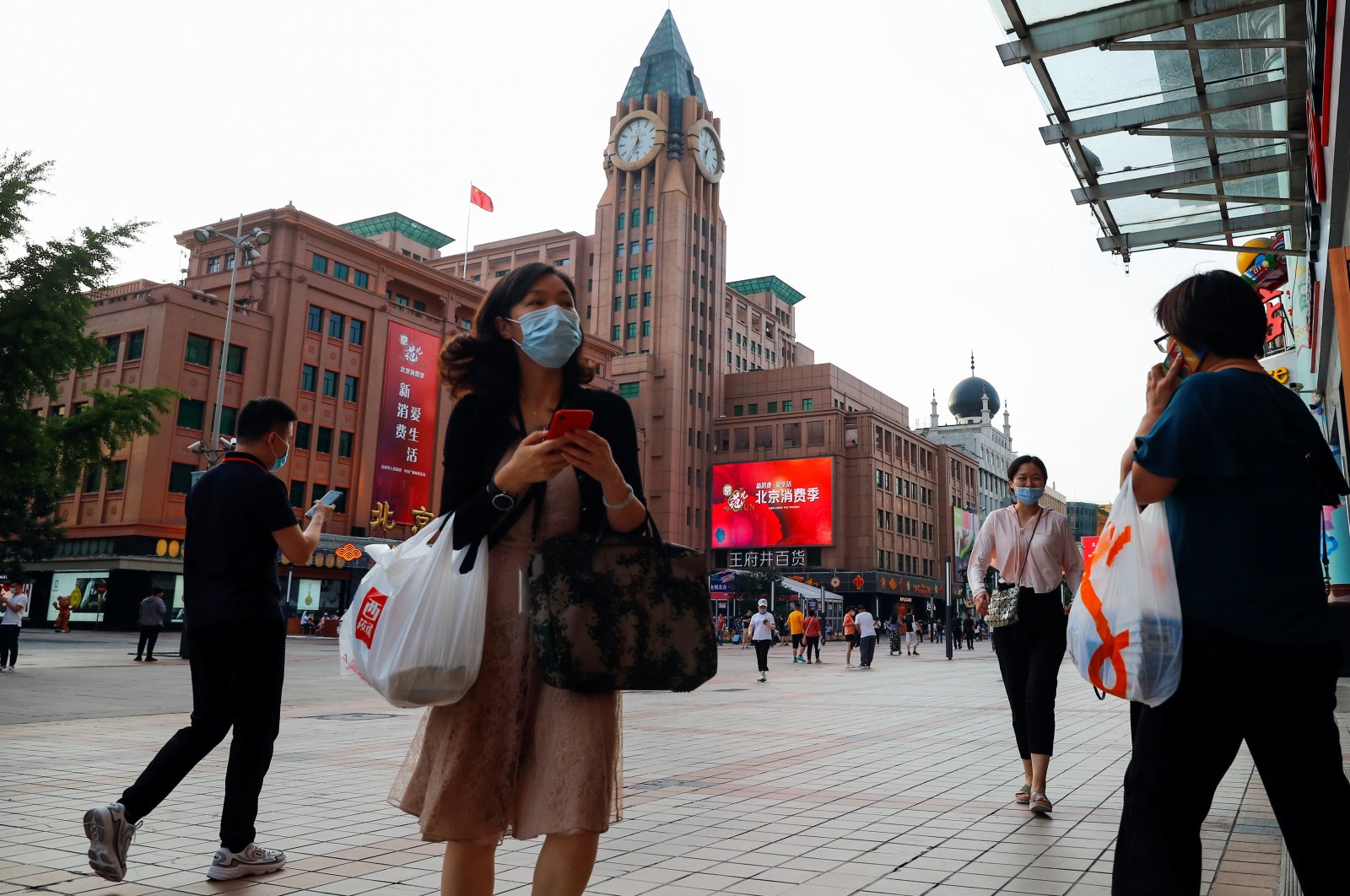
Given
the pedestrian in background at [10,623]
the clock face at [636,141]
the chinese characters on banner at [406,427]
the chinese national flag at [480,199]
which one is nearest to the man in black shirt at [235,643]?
the pedestrian in background at [10,623]

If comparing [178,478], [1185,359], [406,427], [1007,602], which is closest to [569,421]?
[1185,359]

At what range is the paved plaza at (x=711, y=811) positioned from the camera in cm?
395

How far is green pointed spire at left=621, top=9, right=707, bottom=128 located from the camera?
81938mm

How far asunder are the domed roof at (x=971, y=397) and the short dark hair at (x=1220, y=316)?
123m

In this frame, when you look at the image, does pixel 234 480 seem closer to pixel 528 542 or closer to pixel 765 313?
pixel 528 542

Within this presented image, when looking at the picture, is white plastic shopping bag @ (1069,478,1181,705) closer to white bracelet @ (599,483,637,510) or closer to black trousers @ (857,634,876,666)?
white bracelet @ (599,483,637,510)

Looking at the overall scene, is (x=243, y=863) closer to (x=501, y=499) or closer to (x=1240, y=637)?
(x=501, y=499)

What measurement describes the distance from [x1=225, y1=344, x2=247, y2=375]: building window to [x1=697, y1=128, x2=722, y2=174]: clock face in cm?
4365

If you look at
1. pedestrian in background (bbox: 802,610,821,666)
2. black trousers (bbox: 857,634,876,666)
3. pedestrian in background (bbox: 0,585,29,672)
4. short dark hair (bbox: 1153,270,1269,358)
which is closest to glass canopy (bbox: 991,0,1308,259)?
short dark hair (bbox: 1153,270,1269,358)

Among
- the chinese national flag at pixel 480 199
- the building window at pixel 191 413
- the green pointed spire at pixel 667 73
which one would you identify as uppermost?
the green pointed spire at pixel 667 73

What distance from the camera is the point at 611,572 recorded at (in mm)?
2383

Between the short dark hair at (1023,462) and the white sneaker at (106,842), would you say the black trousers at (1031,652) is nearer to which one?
the short dark hair at (1023,462)

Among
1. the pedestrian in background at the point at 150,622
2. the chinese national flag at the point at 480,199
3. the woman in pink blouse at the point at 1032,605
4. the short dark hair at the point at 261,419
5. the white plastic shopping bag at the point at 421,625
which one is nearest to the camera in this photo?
the white plastic shopping bag at the point at 421,625

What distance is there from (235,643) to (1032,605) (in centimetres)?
419
